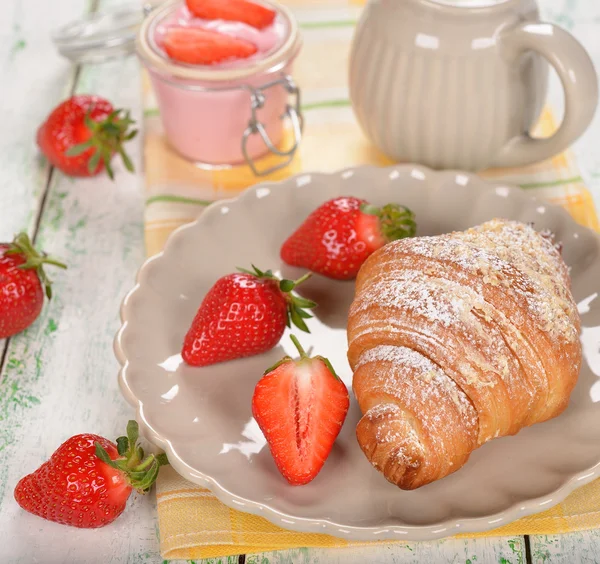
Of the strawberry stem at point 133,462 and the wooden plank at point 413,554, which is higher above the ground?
the strawberry stem at point 133,462

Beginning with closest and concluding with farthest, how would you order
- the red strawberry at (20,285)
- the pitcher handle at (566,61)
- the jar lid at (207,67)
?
the red strawberry at (20,285), the pitcher handle at (566,61), the jar lid at (207,67)

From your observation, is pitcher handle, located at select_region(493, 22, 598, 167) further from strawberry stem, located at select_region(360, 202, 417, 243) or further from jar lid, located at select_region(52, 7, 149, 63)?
jar lid, located at select_region(52, 7, 149, 63)

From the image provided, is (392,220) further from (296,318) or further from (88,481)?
(88,481)

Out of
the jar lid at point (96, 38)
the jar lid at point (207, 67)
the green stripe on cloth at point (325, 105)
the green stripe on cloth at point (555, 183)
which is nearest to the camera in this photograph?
the jar lid at point (207, 67)

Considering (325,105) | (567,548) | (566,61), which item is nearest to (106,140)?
(325,105)

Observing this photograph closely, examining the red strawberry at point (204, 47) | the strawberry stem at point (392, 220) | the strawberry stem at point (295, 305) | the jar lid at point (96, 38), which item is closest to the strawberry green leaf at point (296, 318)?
the strawberry stem at point (295, 305)

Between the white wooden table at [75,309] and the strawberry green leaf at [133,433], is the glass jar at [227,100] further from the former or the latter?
the strawberry green leaf at [133,433]

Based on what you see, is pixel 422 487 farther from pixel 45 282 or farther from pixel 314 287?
pixel 45 282

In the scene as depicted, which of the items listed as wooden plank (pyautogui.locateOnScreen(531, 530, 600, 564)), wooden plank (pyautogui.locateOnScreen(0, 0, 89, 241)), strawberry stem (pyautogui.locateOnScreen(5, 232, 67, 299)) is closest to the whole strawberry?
strawberry stem (pyautogui.locateOnScreen(5, 232, 67, 299))
